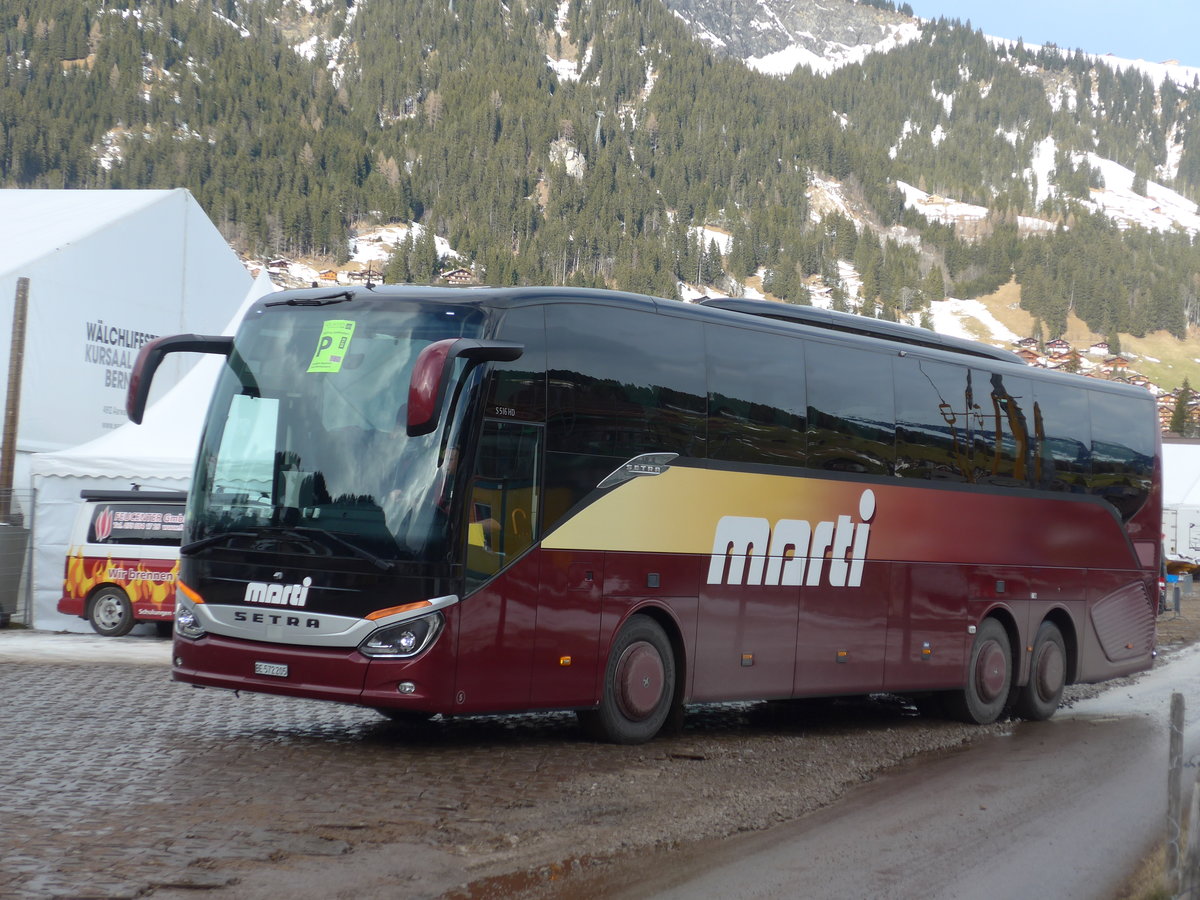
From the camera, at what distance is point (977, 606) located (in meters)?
14.2

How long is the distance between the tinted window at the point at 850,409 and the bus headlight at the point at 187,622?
538cm

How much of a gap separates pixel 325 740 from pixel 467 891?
14.8 feet

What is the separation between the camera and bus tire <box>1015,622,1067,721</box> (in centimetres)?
1502

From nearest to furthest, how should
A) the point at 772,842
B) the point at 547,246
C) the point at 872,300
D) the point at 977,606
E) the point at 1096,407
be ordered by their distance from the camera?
the point at 772,842
the point at 977,606
the point at 1096,407
the point at 547,246
the point at 872,300

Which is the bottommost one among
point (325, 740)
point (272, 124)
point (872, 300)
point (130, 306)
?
point (325, 740)

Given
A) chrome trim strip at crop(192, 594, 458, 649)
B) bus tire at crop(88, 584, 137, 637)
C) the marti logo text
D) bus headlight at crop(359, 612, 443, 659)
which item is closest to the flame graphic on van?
bus tire at crop(88, 584, 137, 637)

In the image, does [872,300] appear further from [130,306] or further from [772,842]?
[772,842]

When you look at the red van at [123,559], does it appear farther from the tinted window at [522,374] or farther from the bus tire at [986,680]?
the tinted window at [522,374]

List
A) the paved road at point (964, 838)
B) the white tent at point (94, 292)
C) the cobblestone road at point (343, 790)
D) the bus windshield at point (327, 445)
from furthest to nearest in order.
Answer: the white tent at point (94, 292) < the bus windshield at point (327, 445) < the paved road at point (964, 838) < the cobblestone road at point (343, 790)

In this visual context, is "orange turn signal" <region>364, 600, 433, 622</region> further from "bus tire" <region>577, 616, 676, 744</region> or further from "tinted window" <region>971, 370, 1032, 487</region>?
"tinted window" <region>971, 370, 1032, 487</region>

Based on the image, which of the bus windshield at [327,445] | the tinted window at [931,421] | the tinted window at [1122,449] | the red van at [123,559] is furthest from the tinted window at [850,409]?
the red van at [123,559]

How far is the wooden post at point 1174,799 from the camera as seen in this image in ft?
20.7

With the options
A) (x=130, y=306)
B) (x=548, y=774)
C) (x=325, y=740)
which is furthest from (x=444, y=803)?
(x=130, y=306)

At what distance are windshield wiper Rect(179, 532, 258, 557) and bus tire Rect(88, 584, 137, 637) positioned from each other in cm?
1187
